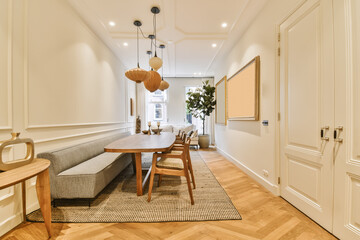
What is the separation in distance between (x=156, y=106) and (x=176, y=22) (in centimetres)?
441

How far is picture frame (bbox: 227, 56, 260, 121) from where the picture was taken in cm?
265

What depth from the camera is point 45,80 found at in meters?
1.98

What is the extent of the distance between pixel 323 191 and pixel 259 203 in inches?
27.9

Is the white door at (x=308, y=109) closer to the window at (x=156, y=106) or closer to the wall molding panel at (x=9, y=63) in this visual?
the wall molding panel at (x=9, y=63)

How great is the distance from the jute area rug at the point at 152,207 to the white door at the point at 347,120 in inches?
35.6

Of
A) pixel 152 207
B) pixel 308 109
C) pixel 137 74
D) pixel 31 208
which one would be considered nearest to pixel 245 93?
pixel 308 109

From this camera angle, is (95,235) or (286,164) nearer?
(95,235)

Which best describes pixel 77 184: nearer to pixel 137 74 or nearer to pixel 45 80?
pixel 45 80

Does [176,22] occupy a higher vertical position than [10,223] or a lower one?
higher

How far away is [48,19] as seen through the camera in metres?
2.02

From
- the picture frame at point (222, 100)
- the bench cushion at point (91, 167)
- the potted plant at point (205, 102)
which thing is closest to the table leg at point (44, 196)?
the bench cushion at point (91, 167)

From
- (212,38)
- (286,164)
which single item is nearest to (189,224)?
(286,164)

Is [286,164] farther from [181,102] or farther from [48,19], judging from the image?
[181,102]

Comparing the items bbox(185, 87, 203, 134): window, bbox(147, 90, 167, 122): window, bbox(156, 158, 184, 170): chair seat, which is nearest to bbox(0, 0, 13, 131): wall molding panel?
bbox(156, 158, 184, 170): chair seat
